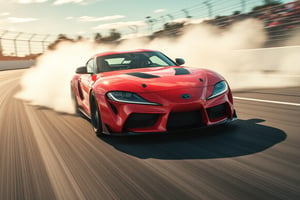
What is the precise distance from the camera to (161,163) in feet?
11.9

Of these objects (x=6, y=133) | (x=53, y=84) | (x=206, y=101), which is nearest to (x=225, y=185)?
(x=206, y=101)

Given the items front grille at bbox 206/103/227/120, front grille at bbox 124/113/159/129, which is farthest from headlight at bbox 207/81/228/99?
front grille at bbox 124/113/159/129

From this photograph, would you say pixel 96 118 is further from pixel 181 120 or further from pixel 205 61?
pixel 205 61

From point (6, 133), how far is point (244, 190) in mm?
4238

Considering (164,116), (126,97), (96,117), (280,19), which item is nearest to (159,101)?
(164,116)

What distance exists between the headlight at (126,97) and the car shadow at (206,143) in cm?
50

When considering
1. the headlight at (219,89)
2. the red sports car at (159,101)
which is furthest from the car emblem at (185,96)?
the headlight at (219,89)

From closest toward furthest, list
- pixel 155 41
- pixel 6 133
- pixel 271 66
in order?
pixel 6 133 < pixel 271 66 < pixel 155 41

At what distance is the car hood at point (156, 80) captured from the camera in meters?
4.47

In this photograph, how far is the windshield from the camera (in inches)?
234

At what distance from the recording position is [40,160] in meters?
4.12

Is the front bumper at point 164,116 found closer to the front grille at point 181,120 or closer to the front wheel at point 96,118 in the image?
the front grille at point 181,120

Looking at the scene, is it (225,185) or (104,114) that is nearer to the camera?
(225,185)

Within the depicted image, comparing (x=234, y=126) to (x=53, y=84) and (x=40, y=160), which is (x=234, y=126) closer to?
(x=40, y=160)
